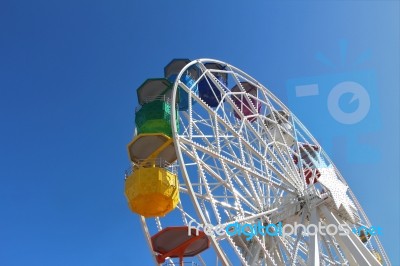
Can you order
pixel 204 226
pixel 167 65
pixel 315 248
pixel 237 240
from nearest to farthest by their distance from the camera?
pixel 204 226 → pixel 315 248 → pixel 237 240 → pixel 167 65

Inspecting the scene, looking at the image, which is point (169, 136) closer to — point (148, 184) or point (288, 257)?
point (148, 184)

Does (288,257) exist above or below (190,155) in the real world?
below

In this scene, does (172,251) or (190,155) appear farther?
(172,251)

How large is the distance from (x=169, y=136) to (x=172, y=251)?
14.0ft

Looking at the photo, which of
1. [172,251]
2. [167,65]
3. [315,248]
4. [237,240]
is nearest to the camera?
[315,248]

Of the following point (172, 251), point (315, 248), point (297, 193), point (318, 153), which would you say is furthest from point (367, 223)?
point (172, 251)

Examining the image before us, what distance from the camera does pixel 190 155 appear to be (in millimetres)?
14359

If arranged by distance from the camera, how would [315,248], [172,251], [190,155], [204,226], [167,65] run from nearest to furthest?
[204,226] → [190,155] → [315,248] → [172,251] → [167,65]

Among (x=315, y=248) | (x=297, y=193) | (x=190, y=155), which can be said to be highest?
(x=190, y=155)

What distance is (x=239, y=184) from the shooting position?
18.1m

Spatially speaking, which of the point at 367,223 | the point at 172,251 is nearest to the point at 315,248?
the point at 172,251

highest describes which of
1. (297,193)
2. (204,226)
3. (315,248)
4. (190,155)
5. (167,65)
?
(167,65)

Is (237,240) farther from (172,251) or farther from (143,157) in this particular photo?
(143,157)

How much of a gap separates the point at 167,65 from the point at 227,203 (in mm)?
7661
